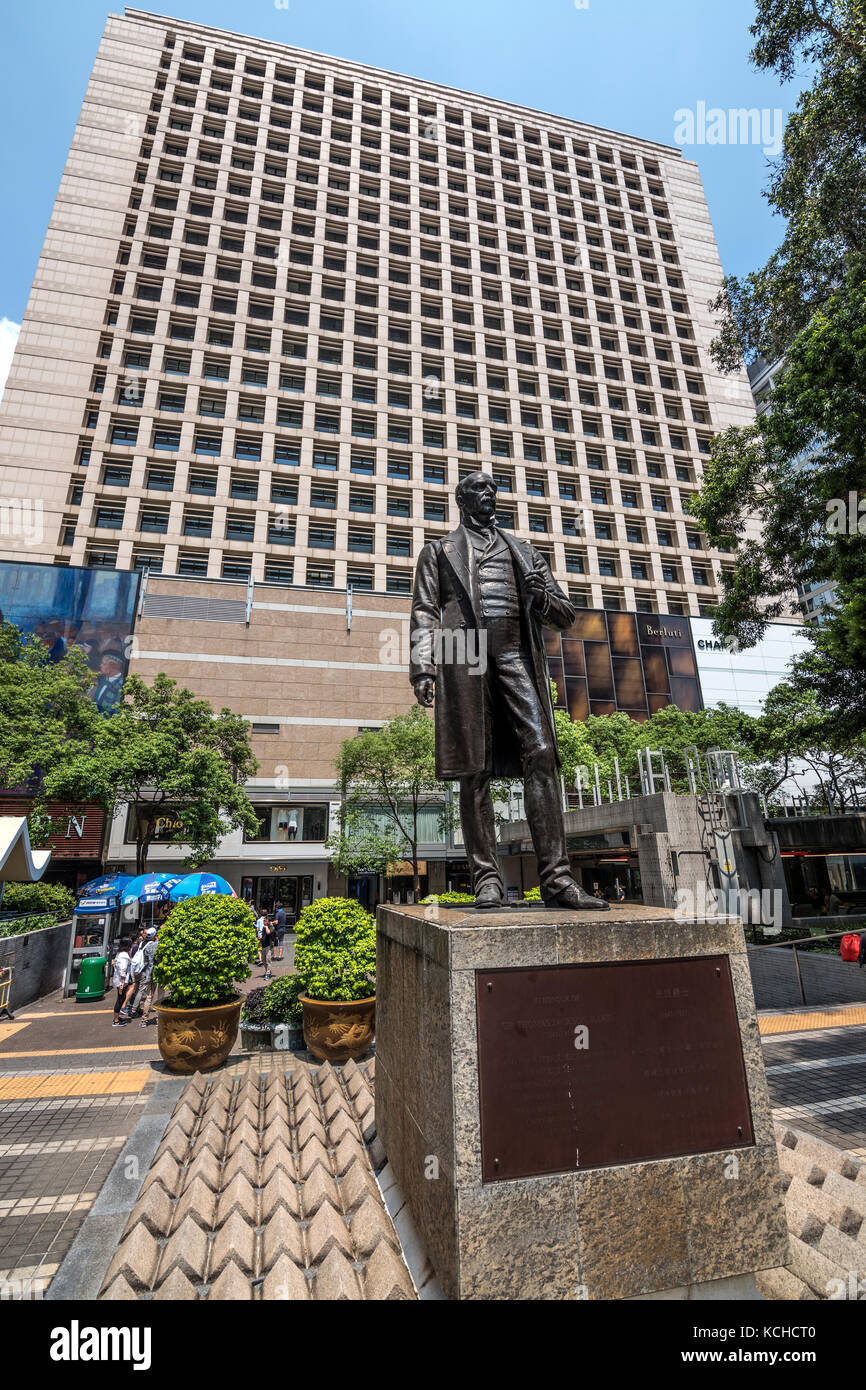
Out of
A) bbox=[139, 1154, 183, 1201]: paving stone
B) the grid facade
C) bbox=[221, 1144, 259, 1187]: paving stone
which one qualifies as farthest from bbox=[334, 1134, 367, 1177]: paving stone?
the grid facade

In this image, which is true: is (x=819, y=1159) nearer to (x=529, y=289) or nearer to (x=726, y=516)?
(x=726, y=516)

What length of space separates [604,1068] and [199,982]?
6.26 m

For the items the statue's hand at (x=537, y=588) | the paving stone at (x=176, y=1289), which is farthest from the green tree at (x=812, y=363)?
the paving stone at (x=176, y=1289)

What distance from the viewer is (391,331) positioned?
165 feet

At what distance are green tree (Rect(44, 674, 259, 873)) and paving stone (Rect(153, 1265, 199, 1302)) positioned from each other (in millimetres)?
20910

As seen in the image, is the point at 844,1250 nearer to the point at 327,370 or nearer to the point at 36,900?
the point at 36,900

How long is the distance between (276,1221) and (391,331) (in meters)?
56.5

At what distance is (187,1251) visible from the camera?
345 cm

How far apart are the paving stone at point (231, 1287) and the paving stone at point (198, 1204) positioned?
0.62 metres

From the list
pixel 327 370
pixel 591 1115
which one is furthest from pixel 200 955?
pixel 327 370

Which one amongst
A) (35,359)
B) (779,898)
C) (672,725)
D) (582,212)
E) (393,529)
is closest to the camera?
(779,898)

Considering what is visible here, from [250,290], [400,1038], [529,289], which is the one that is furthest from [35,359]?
[400,1038]

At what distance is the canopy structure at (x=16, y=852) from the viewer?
13.1 meters

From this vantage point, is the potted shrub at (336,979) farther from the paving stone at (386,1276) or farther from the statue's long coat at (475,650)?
the paving stone at (386,1276)
